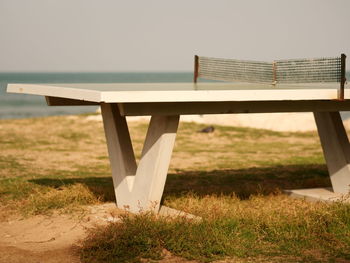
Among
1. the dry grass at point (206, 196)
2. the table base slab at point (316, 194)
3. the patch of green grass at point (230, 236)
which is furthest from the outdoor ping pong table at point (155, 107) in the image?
the table base slab at point (316, 194)

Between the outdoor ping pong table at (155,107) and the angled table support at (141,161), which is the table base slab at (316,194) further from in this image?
the angled table support at (141,161)

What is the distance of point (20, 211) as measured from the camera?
9484 mm

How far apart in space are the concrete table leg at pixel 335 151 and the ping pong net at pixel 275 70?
1043mm

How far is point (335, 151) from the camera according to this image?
10859 mm

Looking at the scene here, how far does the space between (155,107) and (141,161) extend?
2.80 feet

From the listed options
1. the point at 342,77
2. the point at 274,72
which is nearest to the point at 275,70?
the point at 274,72

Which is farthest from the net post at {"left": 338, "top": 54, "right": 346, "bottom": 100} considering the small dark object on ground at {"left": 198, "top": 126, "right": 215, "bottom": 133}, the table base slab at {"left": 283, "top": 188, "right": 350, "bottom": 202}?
the small dark object on ground at {"left": 198, "top": 126, "right": 215, "bottom": 133}

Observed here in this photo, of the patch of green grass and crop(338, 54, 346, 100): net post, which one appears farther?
crop(338, 54, 346, 100): net post

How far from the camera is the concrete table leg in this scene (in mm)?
10805

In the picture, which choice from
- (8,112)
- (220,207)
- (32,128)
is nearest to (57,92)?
(220,207)

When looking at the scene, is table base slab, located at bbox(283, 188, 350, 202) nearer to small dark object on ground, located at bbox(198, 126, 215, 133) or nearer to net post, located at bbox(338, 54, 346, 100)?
net post, located at bbox(338, 54, 346, 100)

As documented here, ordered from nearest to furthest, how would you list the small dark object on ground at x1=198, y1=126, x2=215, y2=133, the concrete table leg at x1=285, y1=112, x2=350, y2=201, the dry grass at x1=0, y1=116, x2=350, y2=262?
the dry grass at x1=0, y1=116, x2=350, y2=262
the concrete table leg at x1=285, y1=112, x2=350, y2=201
the small dark object on ground at x1=198, y1=126, x2=215, y2=133

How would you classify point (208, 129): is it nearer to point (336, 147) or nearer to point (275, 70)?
point (336, 147)

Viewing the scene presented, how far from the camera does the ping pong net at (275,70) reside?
31.0 feet
